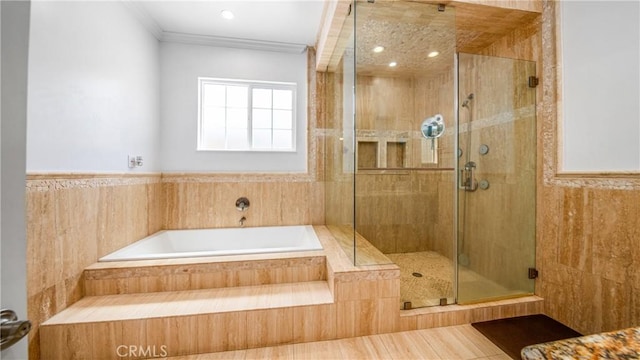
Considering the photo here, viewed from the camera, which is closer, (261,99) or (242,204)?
(242,204)

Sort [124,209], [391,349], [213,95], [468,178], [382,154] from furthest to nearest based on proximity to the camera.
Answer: [213,95] < [382,154] < [468,178] < [124,209] < [391,349]

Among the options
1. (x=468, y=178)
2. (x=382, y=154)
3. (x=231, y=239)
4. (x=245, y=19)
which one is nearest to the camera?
(x=468, y=178)

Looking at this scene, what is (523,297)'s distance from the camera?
6.00 ft

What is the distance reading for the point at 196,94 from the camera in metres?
2.67

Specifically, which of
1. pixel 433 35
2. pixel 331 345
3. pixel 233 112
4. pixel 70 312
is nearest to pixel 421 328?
pixel 331 345

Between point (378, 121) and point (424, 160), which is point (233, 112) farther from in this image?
point (424, 160)

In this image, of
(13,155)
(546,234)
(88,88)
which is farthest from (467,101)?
(88,88)

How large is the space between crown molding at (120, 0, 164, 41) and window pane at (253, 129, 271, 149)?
4.41 feet

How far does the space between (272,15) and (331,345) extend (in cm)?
267

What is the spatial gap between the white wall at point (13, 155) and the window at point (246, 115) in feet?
7.82

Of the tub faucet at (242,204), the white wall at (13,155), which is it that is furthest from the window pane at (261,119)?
the white wall at (13,155)

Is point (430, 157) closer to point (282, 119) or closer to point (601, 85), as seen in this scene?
point (601, 85)

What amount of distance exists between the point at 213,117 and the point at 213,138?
24cm

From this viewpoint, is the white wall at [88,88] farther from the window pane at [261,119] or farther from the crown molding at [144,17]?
the window pane at [261,119]
